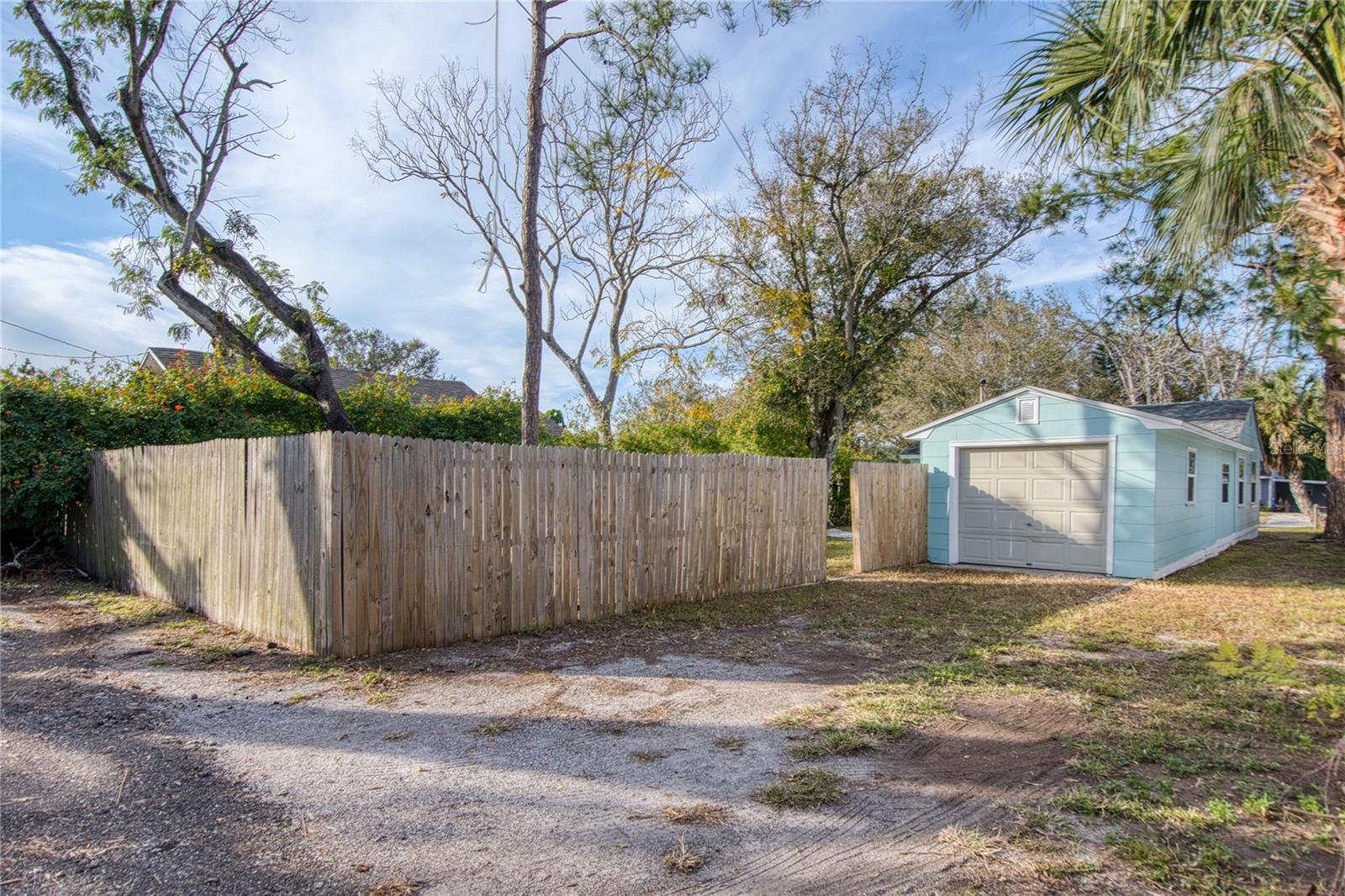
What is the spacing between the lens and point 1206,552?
12867 millimetres

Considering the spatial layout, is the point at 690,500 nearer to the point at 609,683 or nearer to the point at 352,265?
the point at 609,683

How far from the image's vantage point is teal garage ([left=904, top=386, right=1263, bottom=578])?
32.4 feet

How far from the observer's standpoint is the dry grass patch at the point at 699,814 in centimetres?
280

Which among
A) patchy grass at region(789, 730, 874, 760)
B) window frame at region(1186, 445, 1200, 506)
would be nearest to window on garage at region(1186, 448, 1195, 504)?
window frame at region(1186, 445, 1200, 506)

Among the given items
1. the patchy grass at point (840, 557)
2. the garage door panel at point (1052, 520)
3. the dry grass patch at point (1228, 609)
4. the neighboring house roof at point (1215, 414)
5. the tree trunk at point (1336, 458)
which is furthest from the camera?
the neighboring house roof at point (1215, 414)

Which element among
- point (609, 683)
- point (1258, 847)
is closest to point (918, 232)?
point (609, 683)

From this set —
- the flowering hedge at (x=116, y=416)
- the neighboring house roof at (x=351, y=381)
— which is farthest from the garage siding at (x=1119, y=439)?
the neighboring house roof at (x=351, y=381)

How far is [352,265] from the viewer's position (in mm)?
11961

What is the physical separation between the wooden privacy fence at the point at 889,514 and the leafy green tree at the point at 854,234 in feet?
14.5

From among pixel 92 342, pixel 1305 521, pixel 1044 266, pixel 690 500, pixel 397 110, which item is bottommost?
pixel 1305 521

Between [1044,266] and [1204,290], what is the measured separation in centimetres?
855

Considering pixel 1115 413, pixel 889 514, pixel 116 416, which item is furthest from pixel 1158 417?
pixel 116 416

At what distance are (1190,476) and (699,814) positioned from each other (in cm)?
1210

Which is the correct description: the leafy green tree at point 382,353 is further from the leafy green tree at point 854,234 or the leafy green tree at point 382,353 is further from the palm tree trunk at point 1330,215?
the palm tree trunk at point 1330,215
